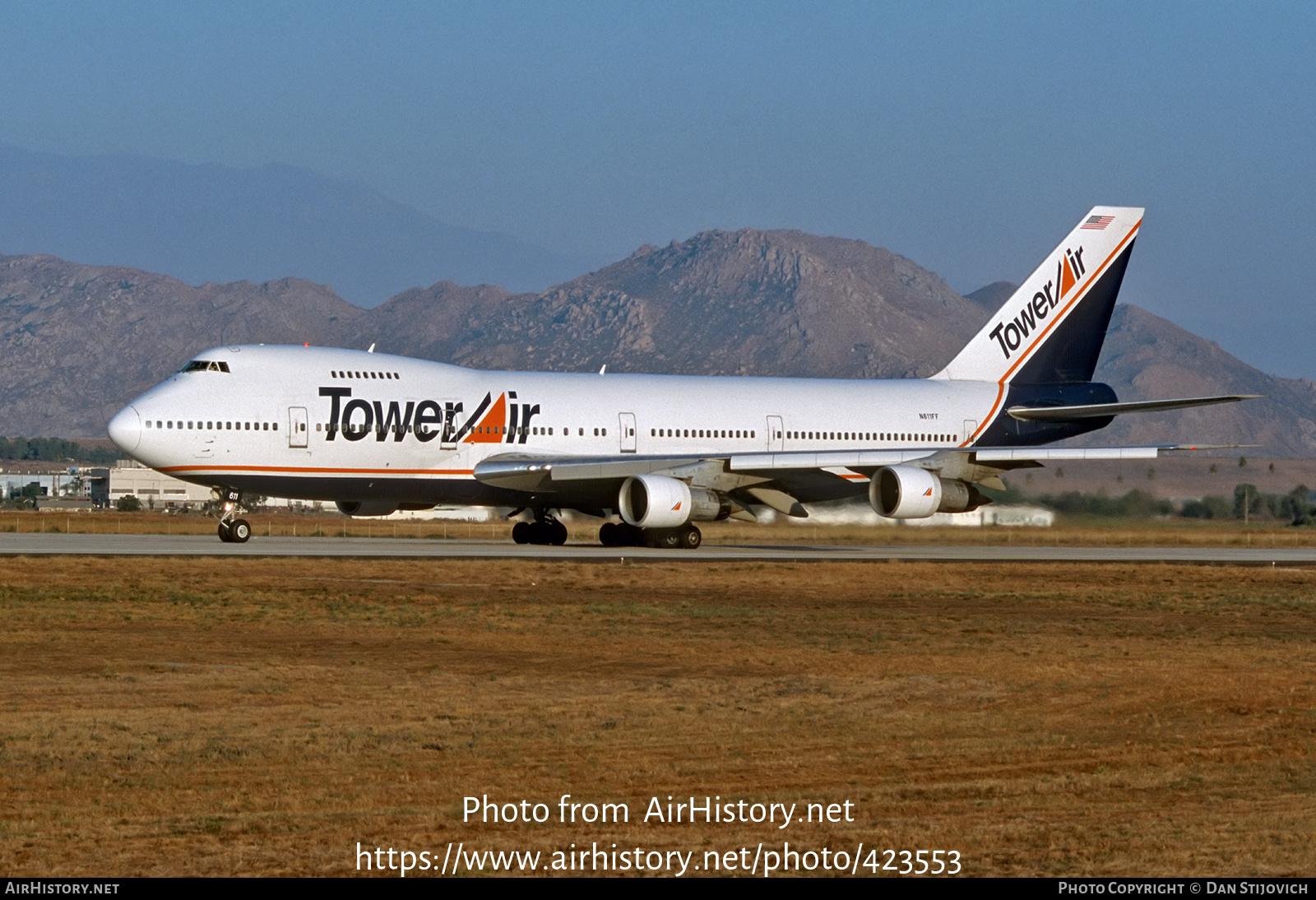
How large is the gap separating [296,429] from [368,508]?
313 cm

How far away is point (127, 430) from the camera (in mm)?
35375

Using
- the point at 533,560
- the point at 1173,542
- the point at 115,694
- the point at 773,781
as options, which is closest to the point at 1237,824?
the point at 773,781

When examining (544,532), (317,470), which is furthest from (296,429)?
(544,532)

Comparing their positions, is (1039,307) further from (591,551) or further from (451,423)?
(451,423)

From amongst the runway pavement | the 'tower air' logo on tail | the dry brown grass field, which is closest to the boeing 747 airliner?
the runway pavement

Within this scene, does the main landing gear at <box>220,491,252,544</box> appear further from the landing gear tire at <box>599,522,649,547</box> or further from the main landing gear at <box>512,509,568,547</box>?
the landing gear tire at <box>599,522,649,547</box>

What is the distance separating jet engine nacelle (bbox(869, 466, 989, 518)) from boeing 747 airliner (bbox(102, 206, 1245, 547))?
0.04 metres

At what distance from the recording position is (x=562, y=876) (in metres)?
8.62

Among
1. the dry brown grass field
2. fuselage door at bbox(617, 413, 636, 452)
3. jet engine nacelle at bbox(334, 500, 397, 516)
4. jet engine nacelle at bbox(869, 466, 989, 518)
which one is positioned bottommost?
the dry brown grass field

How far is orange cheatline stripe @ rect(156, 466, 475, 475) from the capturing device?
35.7 meters

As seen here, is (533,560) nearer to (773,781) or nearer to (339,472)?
(339,472)

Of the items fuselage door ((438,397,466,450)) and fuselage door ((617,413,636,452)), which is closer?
fuselage door ((438,397,466,450))

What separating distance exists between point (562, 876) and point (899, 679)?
324 inches

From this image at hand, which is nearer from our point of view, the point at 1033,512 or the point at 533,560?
the point at 533,560
